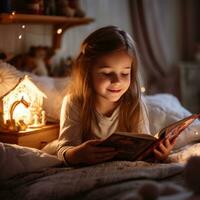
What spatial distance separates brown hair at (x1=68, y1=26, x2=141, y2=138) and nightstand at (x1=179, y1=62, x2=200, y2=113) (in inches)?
62.2

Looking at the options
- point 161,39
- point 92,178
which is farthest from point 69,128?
point 161,39

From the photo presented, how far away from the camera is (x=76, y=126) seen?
181 centimetres

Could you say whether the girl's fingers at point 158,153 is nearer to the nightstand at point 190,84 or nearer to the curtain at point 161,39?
the curtain at point 161,39

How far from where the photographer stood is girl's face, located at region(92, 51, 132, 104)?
175 cm

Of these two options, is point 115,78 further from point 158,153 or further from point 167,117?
point 167,117

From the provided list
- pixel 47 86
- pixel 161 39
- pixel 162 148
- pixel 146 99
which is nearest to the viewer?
pixel 162 148

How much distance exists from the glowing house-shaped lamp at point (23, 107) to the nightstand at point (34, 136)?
4 centimetres

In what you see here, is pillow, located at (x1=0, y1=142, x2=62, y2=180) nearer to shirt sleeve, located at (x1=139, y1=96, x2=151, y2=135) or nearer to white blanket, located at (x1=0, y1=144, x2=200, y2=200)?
white blanket, located at (x1=0, y1=144, x2=200, y2=200)

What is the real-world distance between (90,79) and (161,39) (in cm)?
145

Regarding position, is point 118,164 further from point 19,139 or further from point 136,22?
point 136,22

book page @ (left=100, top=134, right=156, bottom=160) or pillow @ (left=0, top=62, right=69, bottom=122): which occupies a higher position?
pillow @ (left=0, top=62, right=69, bottom=122)

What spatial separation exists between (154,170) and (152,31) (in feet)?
5.97

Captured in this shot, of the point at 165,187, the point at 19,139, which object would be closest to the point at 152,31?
the point at 19,139

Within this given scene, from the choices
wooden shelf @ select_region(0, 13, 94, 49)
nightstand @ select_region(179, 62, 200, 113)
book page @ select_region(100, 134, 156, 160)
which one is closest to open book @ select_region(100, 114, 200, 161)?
book page @ select_region(100, 134, 156, 160)
